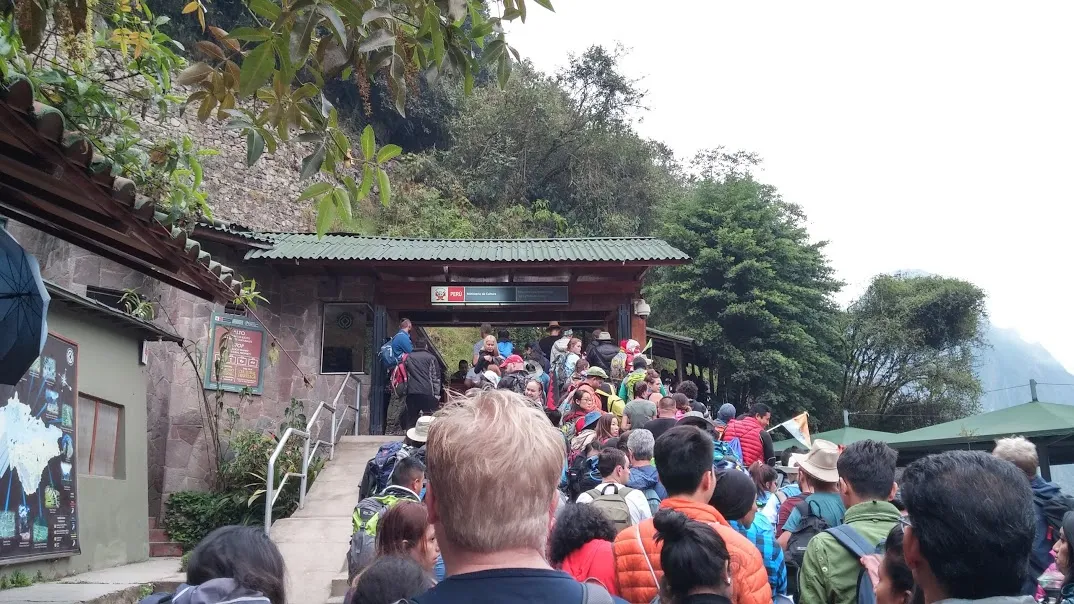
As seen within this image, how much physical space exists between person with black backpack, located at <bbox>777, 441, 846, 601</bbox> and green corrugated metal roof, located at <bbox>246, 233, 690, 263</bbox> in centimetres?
920

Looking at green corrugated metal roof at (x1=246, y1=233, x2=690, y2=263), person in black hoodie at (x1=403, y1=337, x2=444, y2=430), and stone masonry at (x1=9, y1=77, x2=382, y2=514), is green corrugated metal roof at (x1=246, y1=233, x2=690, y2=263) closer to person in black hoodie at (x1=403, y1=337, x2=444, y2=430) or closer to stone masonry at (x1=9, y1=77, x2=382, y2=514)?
stone masonry at (x1=9, y1=77, x2=382, y2=514)

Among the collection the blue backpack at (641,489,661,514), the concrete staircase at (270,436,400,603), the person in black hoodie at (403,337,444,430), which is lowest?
the concrete staircase at (270,436,400,603)

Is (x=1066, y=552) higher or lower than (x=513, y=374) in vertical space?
lower

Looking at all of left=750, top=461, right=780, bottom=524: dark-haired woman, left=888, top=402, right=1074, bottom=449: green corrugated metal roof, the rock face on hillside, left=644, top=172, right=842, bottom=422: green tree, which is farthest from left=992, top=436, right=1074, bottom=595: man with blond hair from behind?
the rock face on hillside

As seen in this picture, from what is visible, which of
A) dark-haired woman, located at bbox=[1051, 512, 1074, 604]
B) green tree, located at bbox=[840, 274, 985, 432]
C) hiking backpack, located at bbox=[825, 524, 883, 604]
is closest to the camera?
hiking backpack, located at bbox=[825, 524, 883, 604]

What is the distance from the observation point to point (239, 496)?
11891mm

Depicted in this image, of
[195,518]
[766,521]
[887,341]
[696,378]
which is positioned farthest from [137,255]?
[887,341]

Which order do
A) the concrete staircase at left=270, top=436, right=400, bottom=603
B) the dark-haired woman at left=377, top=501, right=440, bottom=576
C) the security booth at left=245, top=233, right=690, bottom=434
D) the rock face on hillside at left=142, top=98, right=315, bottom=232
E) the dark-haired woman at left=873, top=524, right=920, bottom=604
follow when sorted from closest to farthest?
1. the dark-haired woman at left=873, top=524, right=920, bottom=604
2. the dark-haired woman at left=377, top=501, right=440, bottom=576
3. the concrete staircase at left=270, top=436, right=400, bottom=603
4. the security booth at left=245, top=233, right=690, bottom=434
5. the rock face on hillside at left=142, top=98, right=315, bottom=232

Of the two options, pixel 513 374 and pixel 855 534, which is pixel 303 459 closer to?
pixel 513 374

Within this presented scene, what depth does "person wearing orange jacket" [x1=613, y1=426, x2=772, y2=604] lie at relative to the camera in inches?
122

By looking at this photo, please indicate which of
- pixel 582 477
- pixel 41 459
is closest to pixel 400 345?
pixel 41 459

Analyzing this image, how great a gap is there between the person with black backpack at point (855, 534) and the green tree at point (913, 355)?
20835mm

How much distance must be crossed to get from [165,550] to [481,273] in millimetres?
6594

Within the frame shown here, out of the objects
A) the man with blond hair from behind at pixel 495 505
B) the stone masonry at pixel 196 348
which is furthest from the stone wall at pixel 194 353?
the man with blond hair from behind at pixel 495 505
